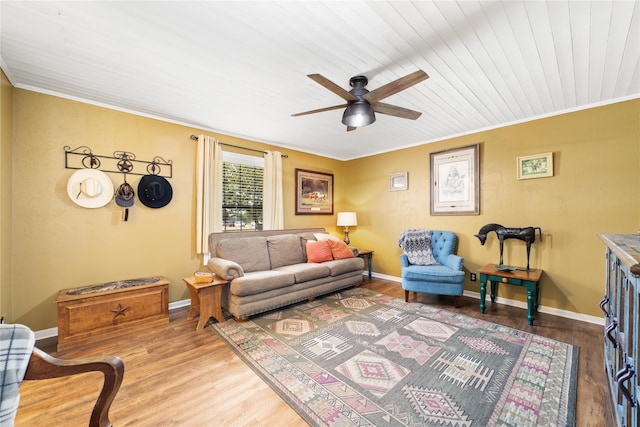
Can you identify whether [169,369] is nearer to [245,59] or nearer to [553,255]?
[245,59]

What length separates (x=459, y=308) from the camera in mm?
3324

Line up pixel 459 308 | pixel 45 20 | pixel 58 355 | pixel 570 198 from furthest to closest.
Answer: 1. pixel 459 308
2. pixel 570 198
3. pixel 58 355
4. pixel 45 20

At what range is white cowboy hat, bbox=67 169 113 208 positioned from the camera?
106 inches

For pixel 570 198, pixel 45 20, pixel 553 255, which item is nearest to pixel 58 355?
pixel 45 20

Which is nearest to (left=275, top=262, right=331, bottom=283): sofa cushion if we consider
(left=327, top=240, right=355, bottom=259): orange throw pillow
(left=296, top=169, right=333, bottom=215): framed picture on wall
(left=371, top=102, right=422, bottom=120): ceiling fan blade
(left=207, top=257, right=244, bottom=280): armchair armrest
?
(left=327, top=240, right=355, bottom=259): orange throw pillow

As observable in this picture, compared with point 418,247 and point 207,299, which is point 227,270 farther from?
point 418,247

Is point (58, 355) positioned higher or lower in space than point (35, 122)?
lower

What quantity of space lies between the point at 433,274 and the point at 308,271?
1.68m

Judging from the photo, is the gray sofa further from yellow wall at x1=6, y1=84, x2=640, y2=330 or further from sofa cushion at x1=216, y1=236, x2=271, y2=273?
yellow wall at x1=6, y1=84, x2=640, y2=330

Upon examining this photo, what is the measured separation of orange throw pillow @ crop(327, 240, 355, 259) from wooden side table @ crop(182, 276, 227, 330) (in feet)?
6.01

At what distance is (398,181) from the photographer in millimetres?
4676

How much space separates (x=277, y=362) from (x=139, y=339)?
1504 mm

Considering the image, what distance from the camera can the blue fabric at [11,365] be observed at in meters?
0.84

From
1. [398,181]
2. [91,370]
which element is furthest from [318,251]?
[91,370]
